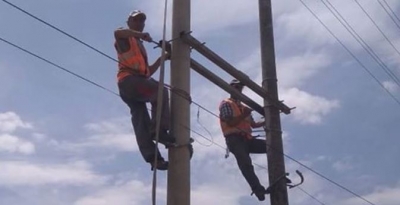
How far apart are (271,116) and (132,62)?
263cm

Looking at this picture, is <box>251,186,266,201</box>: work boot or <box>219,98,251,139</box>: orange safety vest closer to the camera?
<box>251,186,266,201</box>: work boot

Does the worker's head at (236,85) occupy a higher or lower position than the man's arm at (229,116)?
higher

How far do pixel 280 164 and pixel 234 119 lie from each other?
2.63 ft

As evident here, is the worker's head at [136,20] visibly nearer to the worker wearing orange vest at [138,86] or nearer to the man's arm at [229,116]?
the worker wearing orange vest at [138,86]

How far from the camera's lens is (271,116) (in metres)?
8.24

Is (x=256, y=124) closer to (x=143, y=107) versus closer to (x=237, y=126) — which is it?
(x=237, y=126)

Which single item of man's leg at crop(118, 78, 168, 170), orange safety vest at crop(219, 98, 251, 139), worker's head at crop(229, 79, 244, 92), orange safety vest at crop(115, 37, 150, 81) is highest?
worker's head at crop(229, 79, 244, 92)

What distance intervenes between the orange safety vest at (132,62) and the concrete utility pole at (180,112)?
1.05ft

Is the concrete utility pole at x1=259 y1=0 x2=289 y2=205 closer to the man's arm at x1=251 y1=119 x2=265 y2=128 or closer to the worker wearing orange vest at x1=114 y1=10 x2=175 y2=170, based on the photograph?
the man's arm at x1=251 y1=119 x2=265 y2=128

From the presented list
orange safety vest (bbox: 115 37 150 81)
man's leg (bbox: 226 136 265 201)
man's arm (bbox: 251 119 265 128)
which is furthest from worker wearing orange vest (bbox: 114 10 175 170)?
man's arm (bbox: 251 119 265 128)

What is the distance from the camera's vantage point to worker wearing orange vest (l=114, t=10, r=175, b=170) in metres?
5.97

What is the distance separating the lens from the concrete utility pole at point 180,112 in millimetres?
5742

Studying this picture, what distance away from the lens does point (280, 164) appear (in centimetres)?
796

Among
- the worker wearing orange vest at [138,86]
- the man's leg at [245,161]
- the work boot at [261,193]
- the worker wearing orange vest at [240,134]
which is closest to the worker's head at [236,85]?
the worker wearing orange vest at [240,134]
